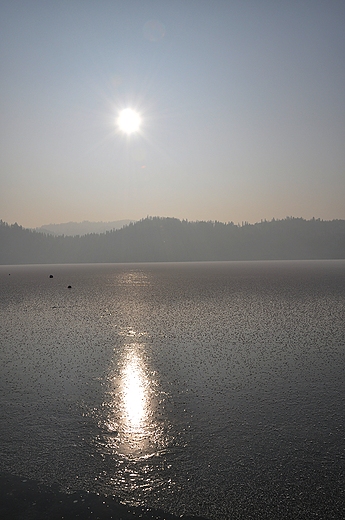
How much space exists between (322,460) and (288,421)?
3496mm

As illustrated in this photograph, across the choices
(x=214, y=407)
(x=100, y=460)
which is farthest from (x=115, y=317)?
(x=100, y=460)

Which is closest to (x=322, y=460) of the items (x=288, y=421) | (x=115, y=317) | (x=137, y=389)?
(x=288, y=421)

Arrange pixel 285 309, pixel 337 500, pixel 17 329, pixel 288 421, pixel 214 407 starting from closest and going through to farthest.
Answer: pixel 337 500 < pixel 288 421 < pixel 214 407 < pixel 17 329 < pixel 285 309

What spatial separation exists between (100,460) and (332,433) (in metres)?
9.16

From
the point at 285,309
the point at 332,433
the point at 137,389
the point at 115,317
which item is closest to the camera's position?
the point at 332,433

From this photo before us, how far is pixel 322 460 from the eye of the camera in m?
13.5

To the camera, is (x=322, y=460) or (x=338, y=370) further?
(x=338, y=370)

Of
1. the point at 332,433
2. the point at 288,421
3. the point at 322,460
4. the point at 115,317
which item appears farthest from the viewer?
the point at 115,317

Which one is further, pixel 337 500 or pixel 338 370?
pixel 338 370

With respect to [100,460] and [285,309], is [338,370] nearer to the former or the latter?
[100,460]

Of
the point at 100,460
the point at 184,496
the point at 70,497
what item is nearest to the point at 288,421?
the point at 184,496

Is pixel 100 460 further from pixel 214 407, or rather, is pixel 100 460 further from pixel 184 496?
pixel 214 407

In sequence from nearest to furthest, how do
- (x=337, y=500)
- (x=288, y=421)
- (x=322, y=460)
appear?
(x=337, y=500) < (x=322, y=460) < (x=288, y=421)

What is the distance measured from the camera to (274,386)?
22234 millimetres
